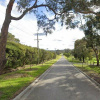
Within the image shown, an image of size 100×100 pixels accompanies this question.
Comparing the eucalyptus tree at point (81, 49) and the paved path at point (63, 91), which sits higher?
the eucalyptus tree at point (81, 49)

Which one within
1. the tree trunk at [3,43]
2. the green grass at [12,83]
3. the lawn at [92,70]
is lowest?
the lawn at [92,70]

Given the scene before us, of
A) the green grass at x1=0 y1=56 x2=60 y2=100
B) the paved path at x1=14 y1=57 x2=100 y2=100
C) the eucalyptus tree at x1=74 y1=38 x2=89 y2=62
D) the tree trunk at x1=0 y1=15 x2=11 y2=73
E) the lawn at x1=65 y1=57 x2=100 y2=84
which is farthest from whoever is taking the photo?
the eucalyptus tree at x1=74 y1=38 x2=89 y2=62

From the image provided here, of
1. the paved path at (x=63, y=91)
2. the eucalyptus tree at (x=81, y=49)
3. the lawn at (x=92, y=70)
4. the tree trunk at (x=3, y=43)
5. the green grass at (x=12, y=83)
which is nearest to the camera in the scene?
the paved path at (x=63, y=91)

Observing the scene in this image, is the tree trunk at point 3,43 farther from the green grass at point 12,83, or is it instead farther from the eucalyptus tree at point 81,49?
the eucalyptus tree at point 81,49

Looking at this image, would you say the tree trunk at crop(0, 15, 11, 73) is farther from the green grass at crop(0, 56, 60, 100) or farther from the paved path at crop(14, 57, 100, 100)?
the paved path at crop(14, 57, 100, 100)

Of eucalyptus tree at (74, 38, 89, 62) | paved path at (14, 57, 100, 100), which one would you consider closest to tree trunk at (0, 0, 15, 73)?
paved path at (14, 57, 100, 100)

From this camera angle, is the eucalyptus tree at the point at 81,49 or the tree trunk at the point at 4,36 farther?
the eucalyptus tree at the point at 81,49

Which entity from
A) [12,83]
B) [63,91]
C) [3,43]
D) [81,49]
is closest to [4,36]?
[3,43]

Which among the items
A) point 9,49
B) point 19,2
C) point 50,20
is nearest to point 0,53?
point 19,2

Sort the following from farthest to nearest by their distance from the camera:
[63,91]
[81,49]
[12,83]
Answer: [81,49], [12,83], [63,91]

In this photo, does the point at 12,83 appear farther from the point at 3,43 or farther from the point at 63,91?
the point at 63,91

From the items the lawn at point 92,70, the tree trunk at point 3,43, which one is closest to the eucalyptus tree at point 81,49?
the lawn at point 92,70

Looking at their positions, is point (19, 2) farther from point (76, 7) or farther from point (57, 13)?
point (76, 7)

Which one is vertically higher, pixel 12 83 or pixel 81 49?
pixel 81 49
